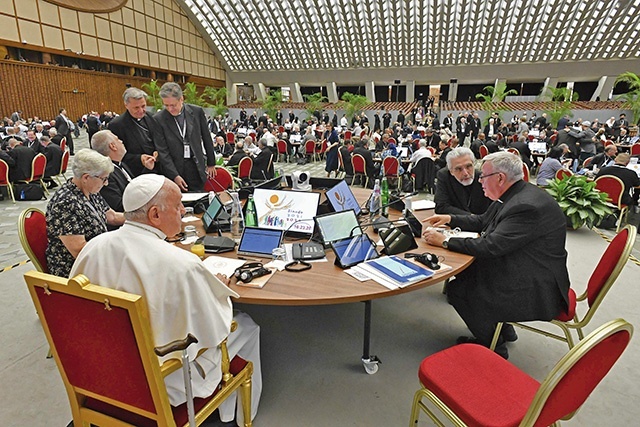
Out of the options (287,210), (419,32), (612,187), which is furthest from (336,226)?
(419,32)

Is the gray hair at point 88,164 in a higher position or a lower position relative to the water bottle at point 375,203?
higher

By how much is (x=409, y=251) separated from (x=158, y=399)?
1527 mm

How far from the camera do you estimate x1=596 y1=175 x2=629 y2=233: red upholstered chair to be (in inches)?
196

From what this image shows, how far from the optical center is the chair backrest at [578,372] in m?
1.05

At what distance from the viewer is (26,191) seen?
22.0 feet

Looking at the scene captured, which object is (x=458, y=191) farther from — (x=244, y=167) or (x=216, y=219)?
(x=244, y=167)

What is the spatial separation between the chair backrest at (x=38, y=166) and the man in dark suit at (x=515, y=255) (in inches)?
281

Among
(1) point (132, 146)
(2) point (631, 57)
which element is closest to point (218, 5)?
(1) point (132, 146)

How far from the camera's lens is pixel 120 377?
1.23 m

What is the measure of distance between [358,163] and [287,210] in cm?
550

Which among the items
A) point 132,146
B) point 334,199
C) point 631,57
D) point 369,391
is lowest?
point 369,391

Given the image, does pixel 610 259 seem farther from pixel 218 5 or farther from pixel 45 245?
pixel 218 5

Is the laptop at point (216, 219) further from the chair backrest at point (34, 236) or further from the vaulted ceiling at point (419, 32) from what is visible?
the vaulted ceiling at point (419, 32)

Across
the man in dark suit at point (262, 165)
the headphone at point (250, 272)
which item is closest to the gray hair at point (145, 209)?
the headphone at point (250, 272)
